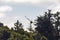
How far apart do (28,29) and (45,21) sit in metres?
10.6

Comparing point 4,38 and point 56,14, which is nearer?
point 4,38

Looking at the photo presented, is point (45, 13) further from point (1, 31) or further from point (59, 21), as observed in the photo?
point (1, 31)

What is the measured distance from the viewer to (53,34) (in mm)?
115938

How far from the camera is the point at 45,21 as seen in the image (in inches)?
4737

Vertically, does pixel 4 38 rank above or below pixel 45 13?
below

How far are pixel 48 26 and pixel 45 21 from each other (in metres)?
3.18

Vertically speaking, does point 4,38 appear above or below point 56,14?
below

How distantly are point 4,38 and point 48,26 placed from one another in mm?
17731

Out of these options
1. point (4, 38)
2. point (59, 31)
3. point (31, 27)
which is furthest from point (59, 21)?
point (4, 38)

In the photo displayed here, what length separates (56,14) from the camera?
4998 inches

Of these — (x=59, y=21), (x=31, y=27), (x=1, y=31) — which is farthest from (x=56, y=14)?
(x=1, y=31)

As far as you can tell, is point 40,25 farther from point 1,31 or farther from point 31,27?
point 1,31

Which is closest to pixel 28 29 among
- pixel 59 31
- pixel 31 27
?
pixel 31 27

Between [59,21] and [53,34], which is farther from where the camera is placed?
[59,21]
